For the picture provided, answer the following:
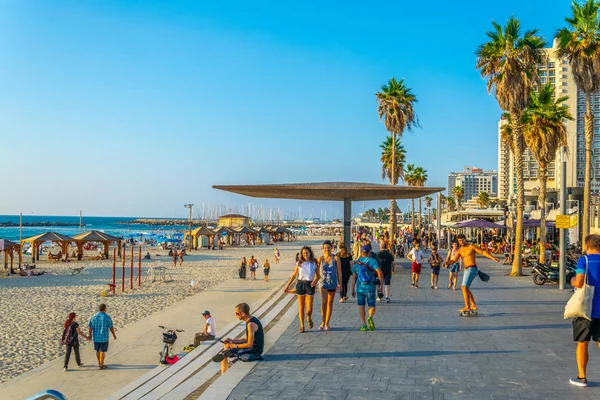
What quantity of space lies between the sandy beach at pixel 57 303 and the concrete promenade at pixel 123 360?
664 mm

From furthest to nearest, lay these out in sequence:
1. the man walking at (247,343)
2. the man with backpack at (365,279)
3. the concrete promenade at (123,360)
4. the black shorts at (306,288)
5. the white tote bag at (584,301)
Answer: the concrete promenade at (123,360)
the man with backpack at (365,279)
the black shorts at (306,288)
the man walking at (247,343)
the white tote bag at (584,301)

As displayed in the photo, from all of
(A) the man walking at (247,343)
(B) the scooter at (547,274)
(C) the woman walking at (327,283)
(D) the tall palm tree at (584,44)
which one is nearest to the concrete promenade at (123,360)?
(A) the man walking at (247,343)

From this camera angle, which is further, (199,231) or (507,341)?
(199,231)

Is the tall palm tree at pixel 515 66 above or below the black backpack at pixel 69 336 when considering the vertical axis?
above

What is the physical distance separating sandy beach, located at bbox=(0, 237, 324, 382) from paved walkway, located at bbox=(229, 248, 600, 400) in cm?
659

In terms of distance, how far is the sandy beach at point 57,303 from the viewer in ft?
41.4

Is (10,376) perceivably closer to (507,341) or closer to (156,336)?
(156,336)

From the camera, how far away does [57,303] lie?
66.5ft

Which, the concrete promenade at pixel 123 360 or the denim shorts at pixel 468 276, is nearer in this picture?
the concrete promenade at pixel 123 360

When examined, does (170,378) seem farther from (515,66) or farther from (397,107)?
(397,107)

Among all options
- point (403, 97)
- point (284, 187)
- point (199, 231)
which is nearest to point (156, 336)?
point (284, 187)

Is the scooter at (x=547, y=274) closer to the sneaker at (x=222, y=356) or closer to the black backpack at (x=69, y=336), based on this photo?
the sneaker at (x=222, y=356)

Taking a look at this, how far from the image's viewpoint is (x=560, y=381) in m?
5.97

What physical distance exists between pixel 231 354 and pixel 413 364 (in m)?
2.30
